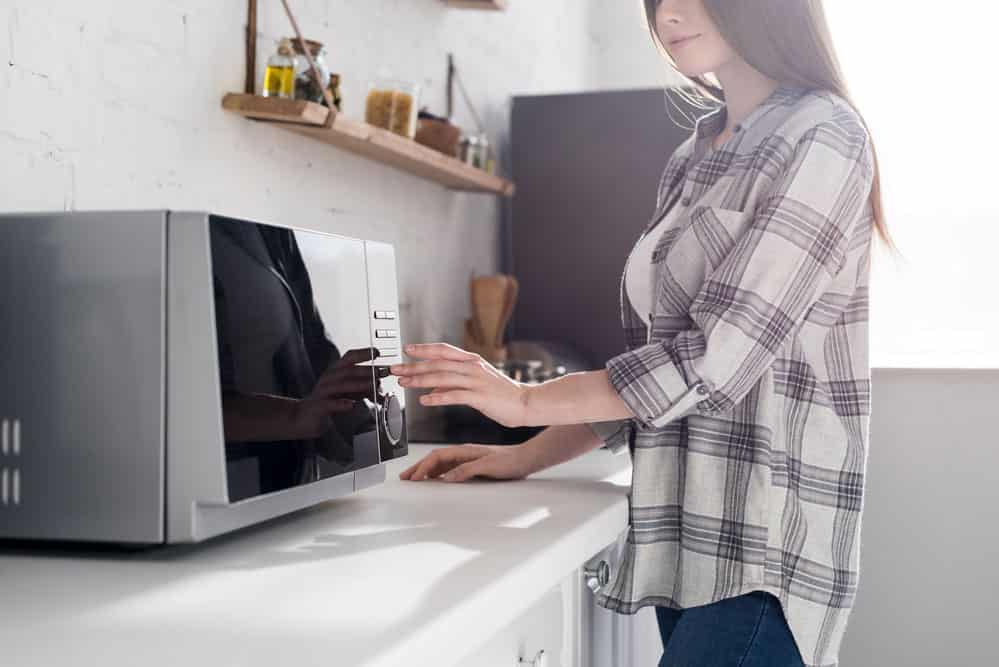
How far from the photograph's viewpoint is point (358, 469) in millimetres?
1053

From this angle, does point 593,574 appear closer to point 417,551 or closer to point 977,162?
point 417,551

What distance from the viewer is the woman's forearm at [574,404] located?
1036 millimetres

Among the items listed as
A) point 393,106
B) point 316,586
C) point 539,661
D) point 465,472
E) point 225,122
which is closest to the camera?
point 316,586

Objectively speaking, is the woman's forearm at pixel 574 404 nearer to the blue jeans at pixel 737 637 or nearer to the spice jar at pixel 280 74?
the blue jeans at pixel 737 637

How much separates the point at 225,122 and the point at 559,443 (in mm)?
647

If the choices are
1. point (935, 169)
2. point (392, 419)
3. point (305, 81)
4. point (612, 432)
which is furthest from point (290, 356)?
point (935, 169)

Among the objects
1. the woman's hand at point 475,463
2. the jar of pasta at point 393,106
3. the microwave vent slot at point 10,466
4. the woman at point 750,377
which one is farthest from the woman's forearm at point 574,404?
the jar of pasta at point 393,106

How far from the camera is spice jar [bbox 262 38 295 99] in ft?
4.87

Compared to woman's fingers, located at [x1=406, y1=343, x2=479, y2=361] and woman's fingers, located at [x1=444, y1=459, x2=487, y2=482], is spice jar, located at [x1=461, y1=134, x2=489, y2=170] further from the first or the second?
woman's fingers, located at [x1=406, y1=343, x2=479, y2=361]

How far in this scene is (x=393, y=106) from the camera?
183 centimetres

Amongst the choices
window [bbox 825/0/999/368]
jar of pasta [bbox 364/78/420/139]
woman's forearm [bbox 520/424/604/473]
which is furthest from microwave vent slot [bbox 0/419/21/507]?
window [bbox 825/0/999/368]

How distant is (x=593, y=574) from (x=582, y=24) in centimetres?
220

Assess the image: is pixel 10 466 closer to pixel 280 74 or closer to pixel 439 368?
pixel 439 368

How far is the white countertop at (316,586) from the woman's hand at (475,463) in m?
0.13
